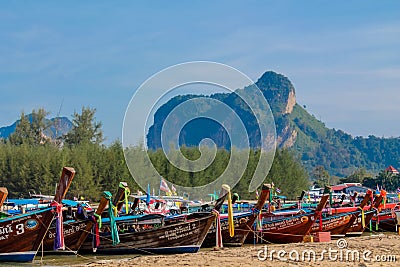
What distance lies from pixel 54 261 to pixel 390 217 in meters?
18.4

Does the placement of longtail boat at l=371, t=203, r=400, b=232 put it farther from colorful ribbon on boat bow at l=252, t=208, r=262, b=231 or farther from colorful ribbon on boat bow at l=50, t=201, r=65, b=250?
A: colorful ribbon on boat bow at l=50, t=201, r=65, b=250

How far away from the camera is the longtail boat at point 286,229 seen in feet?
77.6

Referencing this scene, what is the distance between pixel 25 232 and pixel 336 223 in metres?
13.0

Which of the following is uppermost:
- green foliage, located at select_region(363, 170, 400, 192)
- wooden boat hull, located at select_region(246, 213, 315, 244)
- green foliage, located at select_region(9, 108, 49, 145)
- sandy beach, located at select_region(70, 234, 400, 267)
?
green foliage, located at select_region(9, 108, 49, 145)

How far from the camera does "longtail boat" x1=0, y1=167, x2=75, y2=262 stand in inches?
671

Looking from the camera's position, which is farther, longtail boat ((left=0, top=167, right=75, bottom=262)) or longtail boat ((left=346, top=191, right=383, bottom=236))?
longtail boat ((left=346, top=191, right=383, bottom=236))

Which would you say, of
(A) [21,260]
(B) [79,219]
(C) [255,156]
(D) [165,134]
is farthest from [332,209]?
(C) [255,156]

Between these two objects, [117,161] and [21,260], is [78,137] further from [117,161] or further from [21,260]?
[21,260]

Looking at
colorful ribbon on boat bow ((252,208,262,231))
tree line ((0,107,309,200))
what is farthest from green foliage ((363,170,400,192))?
colorful ribbon on boat bow ((252,208,262,231))

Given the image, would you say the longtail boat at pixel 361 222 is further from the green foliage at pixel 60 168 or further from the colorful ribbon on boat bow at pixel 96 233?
the green foliage at pixel 60 168

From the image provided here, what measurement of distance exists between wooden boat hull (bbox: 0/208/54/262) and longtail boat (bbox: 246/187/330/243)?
884 centimetres

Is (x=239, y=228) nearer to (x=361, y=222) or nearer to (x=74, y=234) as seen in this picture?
(x=74, y=234)

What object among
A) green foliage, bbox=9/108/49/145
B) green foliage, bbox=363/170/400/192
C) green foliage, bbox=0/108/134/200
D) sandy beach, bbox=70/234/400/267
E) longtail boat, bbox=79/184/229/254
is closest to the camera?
sandy beach, bbox=70/234/400/267

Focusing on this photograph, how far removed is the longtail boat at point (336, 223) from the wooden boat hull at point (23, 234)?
36.9ft
